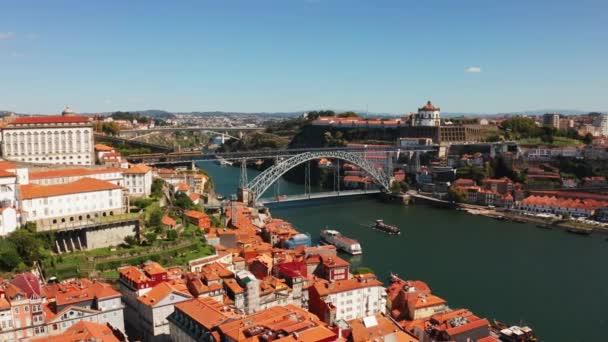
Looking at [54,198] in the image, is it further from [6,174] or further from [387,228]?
[387,228]

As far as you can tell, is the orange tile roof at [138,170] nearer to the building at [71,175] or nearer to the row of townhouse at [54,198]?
the building at [71,175]

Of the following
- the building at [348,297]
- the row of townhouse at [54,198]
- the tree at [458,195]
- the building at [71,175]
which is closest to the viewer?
the building at [348,297]

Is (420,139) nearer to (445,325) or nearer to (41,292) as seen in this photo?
(445,325)

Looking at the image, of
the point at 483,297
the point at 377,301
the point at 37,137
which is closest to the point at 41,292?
the point at 377,301

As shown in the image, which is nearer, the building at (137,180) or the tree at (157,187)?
the building at (137,180)

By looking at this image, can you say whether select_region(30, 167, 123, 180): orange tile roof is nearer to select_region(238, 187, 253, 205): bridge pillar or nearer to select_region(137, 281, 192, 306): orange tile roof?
select_region(137, 281, 192, 306): orange tile roof

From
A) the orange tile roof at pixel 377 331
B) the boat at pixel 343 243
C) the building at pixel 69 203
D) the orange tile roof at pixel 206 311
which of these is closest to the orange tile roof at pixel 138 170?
the building at pixel 69 203

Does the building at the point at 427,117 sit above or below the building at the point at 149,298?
above

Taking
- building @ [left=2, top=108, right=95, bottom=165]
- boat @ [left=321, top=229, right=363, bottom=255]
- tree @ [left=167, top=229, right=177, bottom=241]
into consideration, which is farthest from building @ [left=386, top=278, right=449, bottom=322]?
building @ [left=2, top=108, right=95, bottom=165]
